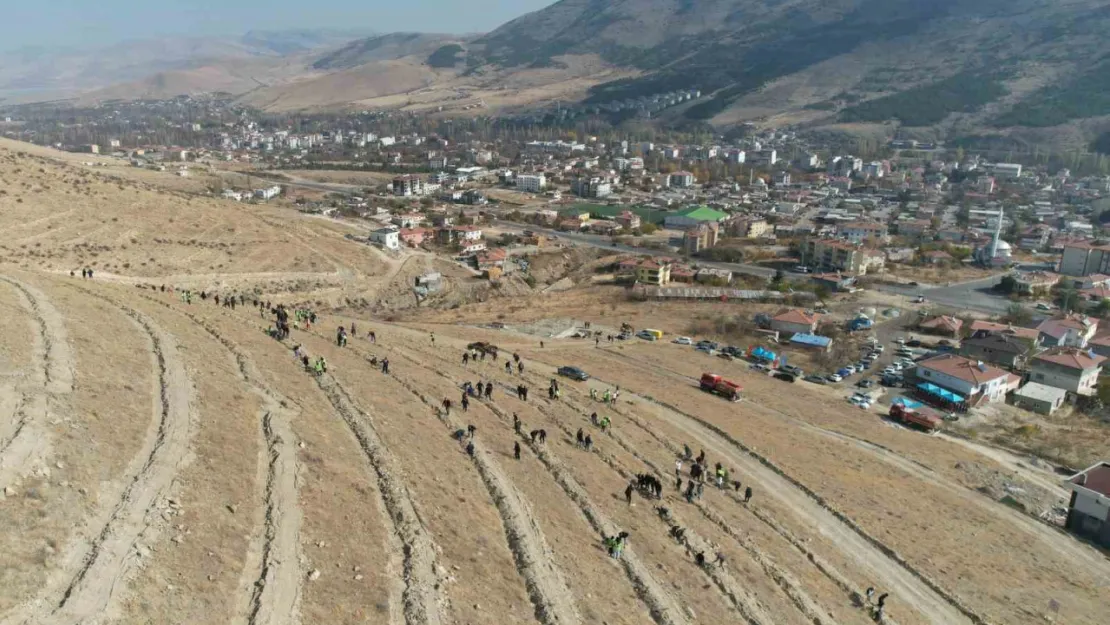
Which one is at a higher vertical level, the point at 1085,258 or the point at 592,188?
the point at 592,188

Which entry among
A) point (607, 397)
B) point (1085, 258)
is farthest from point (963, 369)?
point (1085, 258)

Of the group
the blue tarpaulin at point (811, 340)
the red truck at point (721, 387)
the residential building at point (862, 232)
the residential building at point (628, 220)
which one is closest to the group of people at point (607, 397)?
the red truck at point (721, 387)

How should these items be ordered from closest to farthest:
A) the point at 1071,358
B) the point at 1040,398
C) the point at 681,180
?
the point at 1040,398
the point at 1071,358
the point at 681,180

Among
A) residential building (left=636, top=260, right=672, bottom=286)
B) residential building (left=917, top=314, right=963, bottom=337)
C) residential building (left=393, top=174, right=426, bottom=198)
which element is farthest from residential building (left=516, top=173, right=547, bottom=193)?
residential building (left=917, top=314, right=963, bottom=337)

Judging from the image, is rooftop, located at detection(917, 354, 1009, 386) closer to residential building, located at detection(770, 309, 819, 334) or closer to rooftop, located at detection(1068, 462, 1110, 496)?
residential building, located at detection(770, 309, 819, 334)

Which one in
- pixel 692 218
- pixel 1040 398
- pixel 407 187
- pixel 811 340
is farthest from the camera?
pixel 407 187

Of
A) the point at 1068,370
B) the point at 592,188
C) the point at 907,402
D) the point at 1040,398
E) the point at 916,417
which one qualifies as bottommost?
the point at 1040,398

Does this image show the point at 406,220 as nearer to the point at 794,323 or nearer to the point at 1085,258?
the point at 794,323
